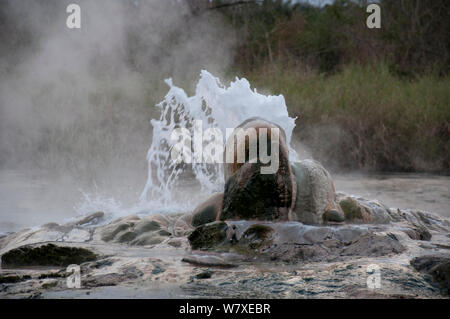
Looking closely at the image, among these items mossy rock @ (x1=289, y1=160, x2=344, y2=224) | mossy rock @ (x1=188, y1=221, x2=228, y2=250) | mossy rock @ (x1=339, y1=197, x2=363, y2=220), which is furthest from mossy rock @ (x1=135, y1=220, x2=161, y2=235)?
mossy rock @ (x1=339, y1=197, x2=363, y2=220)

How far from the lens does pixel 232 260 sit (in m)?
3.19

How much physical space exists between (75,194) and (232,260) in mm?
3240

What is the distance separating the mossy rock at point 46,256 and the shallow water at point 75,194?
117cm

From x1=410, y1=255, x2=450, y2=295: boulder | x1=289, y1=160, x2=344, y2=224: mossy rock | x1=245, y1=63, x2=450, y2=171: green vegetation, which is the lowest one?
x1=410, y1=255, x2=450, y2=295: boulder

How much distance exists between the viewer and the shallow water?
4.95 metres

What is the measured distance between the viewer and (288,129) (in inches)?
202

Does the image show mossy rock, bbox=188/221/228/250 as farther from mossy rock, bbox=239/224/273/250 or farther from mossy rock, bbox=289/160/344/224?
mossy rock, bbox=289/160/344/224

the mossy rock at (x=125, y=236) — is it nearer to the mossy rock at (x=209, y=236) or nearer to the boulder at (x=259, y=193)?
the mossy rock at (x=209, y=236)

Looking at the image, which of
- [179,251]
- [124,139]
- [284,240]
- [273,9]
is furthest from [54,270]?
Answer: [273,9]

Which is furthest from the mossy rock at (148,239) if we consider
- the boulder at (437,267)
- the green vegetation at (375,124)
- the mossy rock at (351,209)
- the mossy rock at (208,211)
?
the green vegetation at (375,124)

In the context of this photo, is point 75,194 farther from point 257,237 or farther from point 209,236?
point 257,237

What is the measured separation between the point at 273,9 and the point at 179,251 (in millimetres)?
12580

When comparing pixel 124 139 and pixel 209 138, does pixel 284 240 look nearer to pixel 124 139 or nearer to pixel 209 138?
pixel 209 138

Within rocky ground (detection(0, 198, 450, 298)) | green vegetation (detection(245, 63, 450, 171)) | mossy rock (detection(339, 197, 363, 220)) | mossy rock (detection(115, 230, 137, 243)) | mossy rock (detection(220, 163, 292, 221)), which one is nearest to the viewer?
rocky ground (detection(0, 198, 450, 298))
